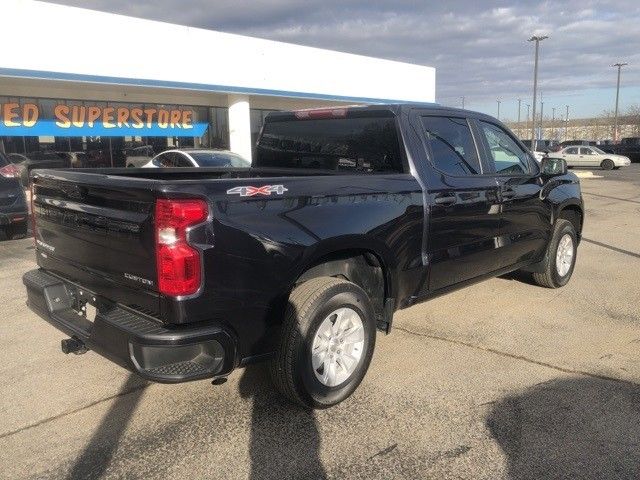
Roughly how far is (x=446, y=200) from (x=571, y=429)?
179 centimetres

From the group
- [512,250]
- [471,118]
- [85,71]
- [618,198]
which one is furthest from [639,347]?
[85,71]

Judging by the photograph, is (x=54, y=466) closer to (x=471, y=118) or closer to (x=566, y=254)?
(x=471, y=118)

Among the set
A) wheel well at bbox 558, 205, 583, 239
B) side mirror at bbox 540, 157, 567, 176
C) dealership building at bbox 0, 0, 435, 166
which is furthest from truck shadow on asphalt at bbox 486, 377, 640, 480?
dealership building at bbox 0, 0, 435, 166

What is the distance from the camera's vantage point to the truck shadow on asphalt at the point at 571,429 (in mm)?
2916

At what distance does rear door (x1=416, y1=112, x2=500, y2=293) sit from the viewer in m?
4.25

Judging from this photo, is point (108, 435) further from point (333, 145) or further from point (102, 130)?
point (102, 130)

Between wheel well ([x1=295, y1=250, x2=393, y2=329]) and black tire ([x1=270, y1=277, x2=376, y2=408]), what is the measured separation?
0.15 meters

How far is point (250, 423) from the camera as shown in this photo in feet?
11.1

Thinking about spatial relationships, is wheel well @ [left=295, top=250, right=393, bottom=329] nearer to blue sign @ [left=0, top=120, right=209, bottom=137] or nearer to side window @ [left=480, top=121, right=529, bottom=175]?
side window @ [left=480, top=121, right=529, bottom=175]

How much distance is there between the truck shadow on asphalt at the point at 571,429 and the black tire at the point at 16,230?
8.44 metres

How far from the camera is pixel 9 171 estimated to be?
8867 mm

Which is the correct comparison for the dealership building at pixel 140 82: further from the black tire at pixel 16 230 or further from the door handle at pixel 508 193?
the door handle at pixel 508 193

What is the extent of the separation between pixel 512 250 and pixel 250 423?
3.00m

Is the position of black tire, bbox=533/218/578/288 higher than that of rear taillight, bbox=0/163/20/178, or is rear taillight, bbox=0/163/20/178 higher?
rear taillight, bbox=0/163/20/178
